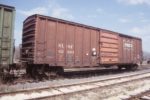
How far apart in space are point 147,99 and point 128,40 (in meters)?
14.5

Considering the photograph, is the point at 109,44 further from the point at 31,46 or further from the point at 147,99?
the point at 147,99

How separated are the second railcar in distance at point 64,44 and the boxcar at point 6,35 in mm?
1582

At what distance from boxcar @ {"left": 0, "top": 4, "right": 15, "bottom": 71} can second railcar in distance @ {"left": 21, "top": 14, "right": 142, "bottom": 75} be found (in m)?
1.58

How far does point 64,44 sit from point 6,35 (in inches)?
167

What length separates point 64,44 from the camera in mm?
13867

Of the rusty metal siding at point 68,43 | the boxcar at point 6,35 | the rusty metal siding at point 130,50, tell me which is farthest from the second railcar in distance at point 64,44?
the boxcar at point 6,35

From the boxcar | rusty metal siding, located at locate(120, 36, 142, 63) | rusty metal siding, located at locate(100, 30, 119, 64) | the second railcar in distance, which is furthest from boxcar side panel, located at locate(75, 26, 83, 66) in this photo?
rusty metal siding, located at locate(120, 36, 142, 63)

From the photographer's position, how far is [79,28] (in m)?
15.1

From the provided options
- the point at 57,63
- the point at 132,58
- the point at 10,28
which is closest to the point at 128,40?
the point at 132,58

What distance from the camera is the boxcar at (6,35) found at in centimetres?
1058

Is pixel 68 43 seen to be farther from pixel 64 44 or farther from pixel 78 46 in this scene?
pixel 78 46

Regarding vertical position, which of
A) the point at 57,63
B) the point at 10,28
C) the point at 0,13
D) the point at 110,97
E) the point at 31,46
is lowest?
the point at 110,97

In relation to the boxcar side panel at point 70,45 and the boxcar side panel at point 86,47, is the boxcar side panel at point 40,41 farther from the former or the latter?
the boxcar side panel at point 86,47

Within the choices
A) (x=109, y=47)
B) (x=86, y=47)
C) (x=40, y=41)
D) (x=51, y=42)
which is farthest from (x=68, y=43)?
(x=109, y=47)
